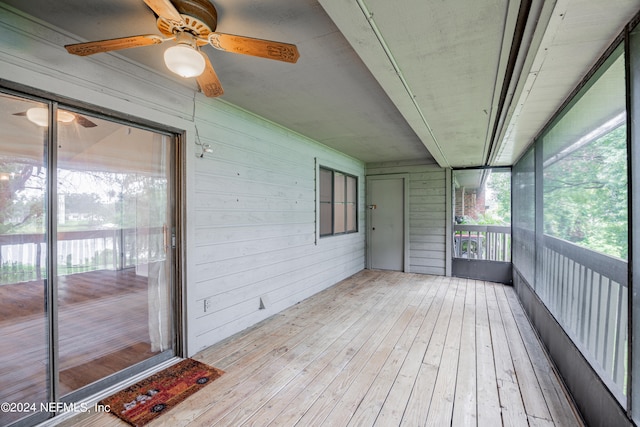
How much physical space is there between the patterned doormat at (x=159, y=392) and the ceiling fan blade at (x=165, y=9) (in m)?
2.27

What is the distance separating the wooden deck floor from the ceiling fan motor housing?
2.25 metres

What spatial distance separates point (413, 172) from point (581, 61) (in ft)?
14.1

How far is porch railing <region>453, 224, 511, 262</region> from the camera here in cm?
553

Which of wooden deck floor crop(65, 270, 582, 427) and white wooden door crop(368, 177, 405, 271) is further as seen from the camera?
white wooden door crop(368, 177, 405, 271)

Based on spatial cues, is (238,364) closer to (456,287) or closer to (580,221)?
A: (580,221)

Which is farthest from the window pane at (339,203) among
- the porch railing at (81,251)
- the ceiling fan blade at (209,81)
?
the ceiling fan blade at (209,81)

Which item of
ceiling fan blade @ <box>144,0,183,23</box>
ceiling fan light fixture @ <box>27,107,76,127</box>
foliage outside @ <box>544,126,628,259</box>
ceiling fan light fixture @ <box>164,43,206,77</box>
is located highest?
ceiling fan blade @ <box>144,0,183,23</box>

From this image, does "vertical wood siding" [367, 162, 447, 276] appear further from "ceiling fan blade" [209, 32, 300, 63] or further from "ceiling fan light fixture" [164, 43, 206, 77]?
"ceiling fan light fixture" [164, 43, 206, 77]

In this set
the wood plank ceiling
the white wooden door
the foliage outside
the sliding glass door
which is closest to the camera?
the wood plank ceiling

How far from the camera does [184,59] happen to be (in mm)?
1538

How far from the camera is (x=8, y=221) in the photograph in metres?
1.71

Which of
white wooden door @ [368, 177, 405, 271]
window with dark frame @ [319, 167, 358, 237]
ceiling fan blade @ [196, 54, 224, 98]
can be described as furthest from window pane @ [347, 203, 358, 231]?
ceiling fan blade @ [196, 54, 224, 98]

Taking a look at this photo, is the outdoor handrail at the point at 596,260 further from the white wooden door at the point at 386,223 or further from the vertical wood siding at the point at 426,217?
the white wooden door at the point at 386,223

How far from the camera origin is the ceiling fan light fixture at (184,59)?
4.96ft
